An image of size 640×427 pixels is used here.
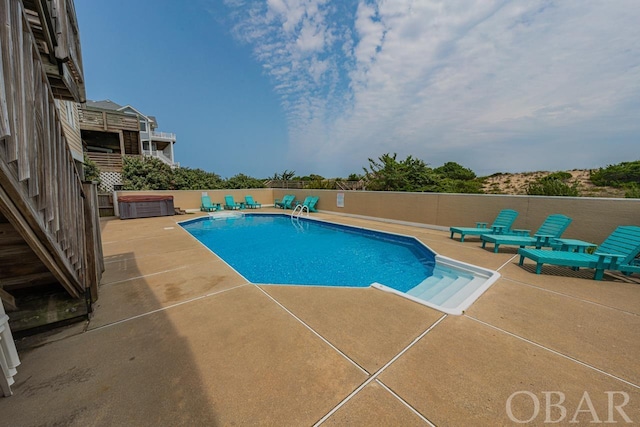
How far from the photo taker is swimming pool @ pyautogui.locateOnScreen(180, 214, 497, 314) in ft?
13.6

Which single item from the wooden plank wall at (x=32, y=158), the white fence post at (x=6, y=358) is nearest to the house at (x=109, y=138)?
the wooden plank wall at (x=32, y=158)

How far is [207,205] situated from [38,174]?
12.4m

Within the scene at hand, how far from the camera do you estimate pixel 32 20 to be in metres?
1.87

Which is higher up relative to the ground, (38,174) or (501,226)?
(38,174)

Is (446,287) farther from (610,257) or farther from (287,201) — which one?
(287,201)

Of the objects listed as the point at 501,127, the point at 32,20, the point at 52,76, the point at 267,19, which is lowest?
the point at 52,76

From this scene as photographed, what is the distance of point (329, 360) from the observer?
6.14ft

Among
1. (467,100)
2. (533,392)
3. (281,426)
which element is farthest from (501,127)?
(281,426)

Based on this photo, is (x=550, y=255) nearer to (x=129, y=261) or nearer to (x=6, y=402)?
(x=6, y=402)

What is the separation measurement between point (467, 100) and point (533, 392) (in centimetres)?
1217

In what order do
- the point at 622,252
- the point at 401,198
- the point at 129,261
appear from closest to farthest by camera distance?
the point at 622,252 < the point at 129,261 < the point at 401,198

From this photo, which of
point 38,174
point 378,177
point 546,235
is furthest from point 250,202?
point 546,235

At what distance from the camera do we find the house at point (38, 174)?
1127 millimetres

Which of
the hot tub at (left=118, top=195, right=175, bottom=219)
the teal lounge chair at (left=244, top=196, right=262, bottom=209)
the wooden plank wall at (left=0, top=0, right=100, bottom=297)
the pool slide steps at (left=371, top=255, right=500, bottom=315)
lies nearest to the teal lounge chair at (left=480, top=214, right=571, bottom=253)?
the pool slide steps at (left=371, top=255, right=500, bottom=315)
